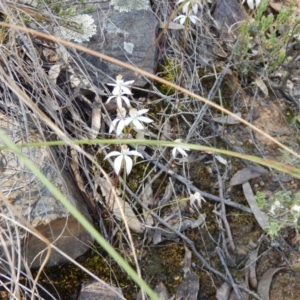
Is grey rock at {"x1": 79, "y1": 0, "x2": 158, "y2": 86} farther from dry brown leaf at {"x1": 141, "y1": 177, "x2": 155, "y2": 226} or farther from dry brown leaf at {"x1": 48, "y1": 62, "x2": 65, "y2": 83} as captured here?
dry brown leaf at {"x1": 141, "y1": 177, "x2": 155, "y2": 226}

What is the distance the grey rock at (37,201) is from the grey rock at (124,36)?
458mm

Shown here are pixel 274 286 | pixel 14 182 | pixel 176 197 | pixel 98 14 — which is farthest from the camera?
pixel 98 14

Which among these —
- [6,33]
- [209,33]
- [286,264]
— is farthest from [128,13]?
[286,264]

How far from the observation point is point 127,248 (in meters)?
1.67

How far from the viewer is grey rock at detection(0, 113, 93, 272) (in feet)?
4.98

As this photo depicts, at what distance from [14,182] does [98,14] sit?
0.88 metres

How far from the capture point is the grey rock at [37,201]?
4.98 feet

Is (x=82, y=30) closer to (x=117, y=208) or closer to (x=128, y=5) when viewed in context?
(x=128, y=5)

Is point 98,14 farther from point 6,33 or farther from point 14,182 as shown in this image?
point 14,182

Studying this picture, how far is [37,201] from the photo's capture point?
61.0 inches

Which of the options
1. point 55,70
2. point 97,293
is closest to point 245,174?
point 97,293

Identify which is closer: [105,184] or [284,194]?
[284,194]

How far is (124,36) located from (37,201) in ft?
2.82

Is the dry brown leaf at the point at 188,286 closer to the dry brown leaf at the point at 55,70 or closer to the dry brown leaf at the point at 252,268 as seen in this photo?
the dry brown leaf at the point at 252,268
